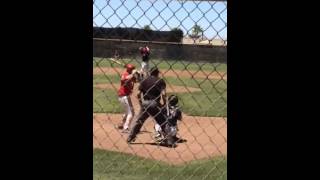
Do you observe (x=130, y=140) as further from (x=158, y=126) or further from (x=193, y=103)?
(x=193, y=103)

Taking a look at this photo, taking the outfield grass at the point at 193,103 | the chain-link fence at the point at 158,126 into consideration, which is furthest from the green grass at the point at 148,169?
the outfield grass at the point at 193,103

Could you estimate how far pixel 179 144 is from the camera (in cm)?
821

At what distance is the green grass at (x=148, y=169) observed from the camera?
6000mm

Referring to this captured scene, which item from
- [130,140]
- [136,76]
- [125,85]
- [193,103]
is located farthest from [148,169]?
[193,103]

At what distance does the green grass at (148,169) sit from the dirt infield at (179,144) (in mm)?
325

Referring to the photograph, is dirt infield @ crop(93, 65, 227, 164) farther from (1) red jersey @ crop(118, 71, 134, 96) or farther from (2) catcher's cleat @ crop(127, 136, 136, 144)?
(1) red jersey @ crop(118, 71, 134, 96)

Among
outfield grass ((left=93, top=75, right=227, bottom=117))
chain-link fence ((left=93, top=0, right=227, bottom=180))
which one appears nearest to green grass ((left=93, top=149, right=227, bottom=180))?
chain-link fence ((left=93, top=0, right=227, bottom=180))

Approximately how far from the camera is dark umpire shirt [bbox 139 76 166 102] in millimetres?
7446

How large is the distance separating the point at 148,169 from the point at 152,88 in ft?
4.70

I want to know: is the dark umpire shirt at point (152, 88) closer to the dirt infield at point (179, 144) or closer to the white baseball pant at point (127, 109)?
the dirt infield at point (179, 144)

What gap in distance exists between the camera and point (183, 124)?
34.8 feet
